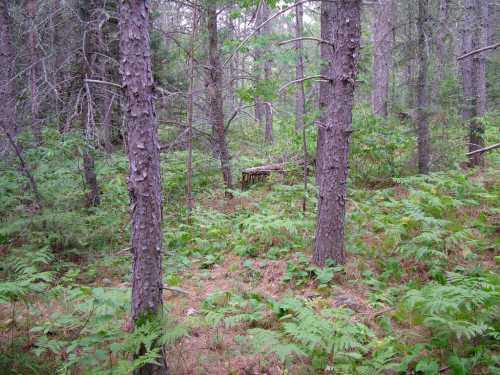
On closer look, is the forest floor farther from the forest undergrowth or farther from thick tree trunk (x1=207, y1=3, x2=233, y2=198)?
thick tree trunk (x1=207, y1=3, x2=233, y2=198)

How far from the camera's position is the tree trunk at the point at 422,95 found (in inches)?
404

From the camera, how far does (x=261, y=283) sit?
620 centimetres

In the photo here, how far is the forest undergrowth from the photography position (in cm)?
403

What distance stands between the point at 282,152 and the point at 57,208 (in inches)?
309

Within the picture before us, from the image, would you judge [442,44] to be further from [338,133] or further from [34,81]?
[34,81]

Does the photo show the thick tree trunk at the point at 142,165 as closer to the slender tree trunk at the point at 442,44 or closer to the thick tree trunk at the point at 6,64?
the thick tree trunk at the point at 6,64

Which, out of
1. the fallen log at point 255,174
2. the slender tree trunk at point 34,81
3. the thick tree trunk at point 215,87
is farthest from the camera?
the fallen log at point 255,174

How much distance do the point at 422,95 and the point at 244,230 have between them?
20.4ft

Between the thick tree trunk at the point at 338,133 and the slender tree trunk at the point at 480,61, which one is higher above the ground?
the slender tree trunk at the point at 480,61

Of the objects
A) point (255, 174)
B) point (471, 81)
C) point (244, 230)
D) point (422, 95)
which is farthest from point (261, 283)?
point (471, 81)

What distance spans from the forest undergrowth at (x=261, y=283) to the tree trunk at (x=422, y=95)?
71 cm

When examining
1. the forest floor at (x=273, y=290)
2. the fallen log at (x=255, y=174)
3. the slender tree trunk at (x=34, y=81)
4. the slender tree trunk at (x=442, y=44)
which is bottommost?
the forest floor at (x=273, y=290)

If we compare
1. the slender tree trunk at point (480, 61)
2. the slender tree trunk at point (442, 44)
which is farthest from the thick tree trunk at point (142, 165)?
the slender tree trunk at point (480, 61)

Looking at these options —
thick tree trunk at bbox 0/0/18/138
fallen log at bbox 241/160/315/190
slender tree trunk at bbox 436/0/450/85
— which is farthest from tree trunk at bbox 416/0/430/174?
thick tree trunk at bbox 0/0/18/138
